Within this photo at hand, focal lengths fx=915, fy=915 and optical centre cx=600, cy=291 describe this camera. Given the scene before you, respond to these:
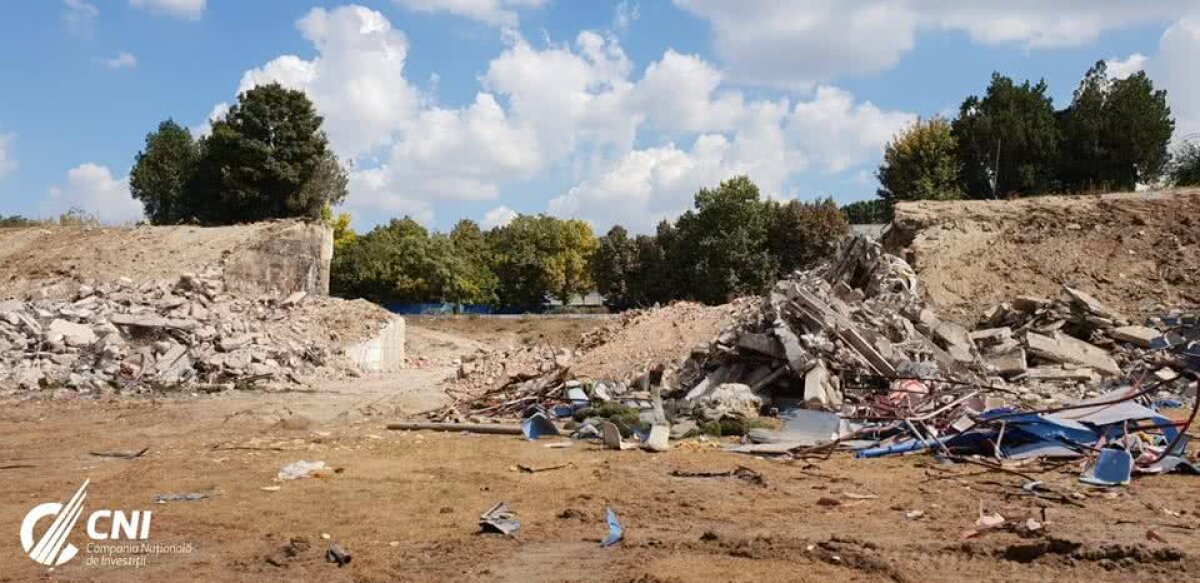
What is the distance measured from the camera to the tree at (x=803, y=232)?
38.3 meters

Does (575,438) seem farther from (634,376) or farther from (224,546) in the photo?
(224,546)

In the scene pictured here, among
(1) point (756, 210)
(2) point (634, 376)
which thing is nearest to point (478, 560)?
(2) point (634, 376)

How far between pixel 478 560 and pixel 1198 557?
416cm

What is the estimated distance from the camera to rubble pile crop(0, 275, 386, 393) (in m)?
17.5

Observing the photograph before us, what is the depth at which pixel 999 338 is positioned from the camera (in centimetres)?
1488

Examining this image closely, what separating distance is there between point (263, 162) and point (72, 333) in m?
19.0

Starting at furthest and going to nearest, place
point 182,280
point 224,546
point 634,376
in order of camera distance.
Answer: point 182,280 → point 634,376 → point 224,546

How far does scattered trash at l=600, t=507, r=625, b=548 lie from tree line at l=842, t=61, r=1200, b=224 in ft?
107

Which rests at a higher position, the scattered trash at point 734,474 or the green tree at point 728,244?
the green tree at point 728,244

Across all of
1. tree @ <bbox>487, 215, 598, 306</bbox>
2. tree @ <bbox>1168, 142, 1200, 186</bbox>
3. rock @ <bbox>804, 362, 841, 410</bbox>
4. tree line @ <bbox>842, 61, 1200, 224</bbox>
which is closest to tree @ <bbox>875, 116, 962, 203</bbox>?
tree line @ <bbox>842, 61, 1200, 224</bbox>

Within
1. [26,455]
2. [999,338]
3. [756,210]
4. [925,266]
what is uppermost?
[756,210]

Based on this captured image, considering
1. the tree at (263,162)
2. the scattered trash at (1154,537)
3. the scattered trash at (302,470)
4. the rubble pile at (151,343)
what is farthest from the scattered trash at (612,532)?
the tree at (263,162)

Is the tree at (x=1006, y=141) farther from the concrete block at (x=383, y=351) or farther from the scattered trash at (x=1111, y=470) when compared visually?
the scattered trash at (x=1111, y=470)

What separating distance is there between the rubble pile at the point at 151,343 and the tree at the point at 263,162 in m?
14.8
